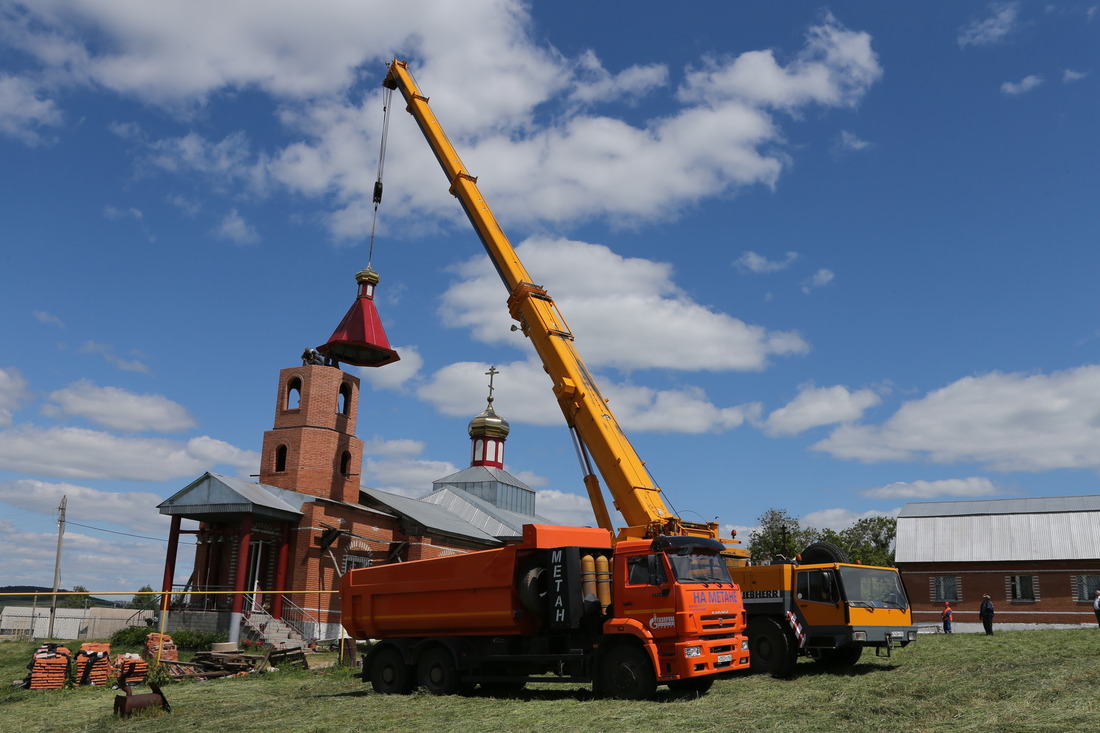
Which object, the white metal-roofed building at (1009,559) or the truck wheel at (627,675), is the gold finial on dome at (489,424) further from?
the truck wheel at (627,675)

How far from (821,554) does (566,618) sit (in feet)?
22.9

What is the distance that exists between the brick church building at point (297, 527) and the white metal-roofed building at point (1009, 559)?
24660 mm

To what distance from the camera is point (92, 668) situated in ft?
61.2

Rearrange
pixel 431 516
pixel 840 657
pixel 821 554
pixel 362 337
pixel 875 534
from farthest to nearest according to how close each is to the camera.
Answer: pixel 875 534, pixel 431 516, pixel 362 337, pixel 821 554, pixel 840 657

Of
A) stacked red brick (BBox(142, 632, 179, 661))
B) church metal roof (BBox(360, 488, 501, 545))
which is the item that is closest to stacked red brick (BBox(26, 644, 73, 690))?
stacked red brick (BBox(142, 632, 179, 661))

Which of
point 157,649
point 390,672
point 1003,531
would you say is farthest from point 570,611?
point 1003,531

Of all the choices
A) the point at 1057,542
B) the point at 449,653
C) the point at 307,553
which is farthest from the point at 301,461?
the point at 1057,542

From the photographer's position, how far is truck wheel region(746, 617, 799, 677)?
645 inches

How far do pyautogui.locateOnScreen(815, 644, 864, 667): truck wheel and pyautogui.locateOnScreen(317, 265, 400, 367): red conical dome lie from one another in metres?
22.7

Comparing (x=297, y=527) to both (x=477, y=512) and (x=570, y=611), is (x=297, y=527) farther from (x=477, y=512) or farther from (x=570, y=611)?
(x=570, y=611)

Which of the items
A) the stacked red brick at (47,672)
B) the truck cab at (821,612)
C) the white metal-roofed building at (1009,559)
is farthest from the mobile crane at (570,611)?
the white metal-roofed building at (1009,559)

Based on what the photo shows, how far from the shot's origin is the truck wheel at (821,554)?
59.1ft

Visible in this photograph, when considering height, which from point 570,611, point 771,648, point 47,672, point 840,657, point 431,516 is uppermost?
point 431,516

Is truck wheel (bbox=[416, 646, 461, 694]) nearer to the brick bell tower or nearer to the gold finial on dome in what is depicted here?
the brick bell tower
